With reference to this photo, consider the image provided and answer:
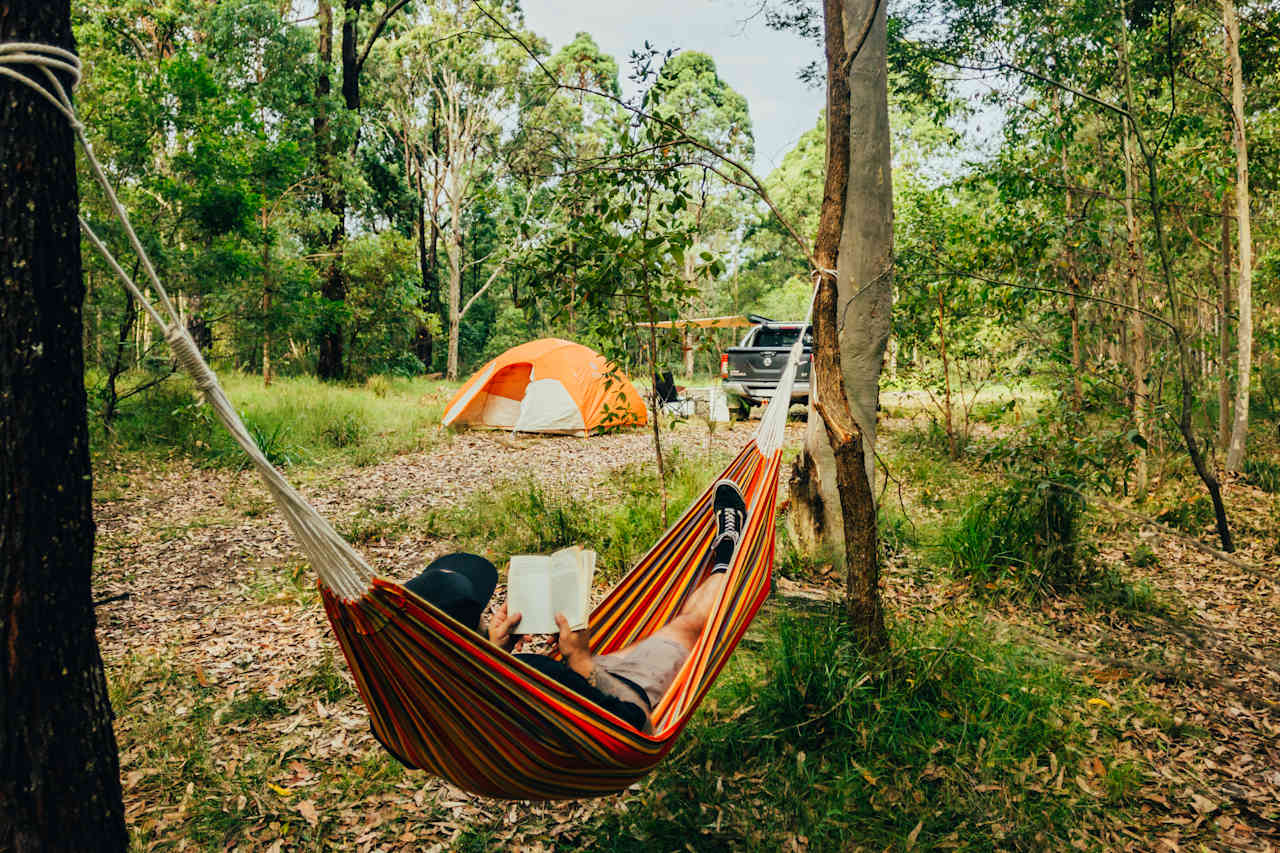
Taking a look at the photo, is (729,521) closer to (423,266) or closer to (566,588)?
(566,588)

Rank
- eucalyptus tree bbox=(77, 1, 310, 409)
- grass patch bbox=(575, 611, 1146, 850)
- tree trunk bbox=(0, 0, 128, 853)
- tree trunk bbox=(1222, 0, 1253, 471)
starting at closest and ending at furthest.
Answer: tree trunk bbox=(0, 0, 128, 853), grass patch bbox=(575, 611, 1146, 850), tree trunk bbox=(1222, 0, 1253, 471), eucalyptus tree bbox=(77, 1, 310, 409)

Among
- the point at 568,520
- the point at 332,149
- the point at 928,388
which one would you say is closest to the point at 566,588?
the point at 568,520

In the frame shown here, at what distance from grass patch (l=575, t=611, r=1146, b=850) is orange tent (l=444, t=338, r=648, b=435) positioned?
5.70m

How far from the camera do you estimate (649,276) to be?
358 centimetres

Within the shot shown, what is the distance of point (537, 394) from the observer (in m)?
7.99

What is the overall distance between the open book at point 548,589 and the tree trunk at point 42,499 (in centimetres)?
88

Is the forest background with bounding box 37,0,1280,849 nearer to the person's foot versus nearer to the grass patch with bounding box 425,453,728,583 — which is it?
the grass patch with bounding box 425,453,728,583

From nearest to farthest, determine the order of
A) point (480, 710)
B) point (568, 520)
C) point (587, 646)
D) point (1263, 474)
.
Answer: point (480, 710) → point (587, 646) → point (568, 520) → point (1263, 474)

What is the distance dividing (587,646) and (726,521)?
803mm

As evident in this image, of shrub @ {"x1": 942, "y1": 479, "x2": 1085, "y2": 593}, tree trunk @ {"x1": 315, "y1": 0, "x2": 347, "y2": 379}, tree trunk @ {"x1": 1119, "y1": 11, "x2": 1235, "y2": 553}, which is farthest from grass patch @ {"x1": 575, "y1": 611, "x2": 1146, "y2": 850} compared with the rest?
tree trunk @ {"x1": 315, "y1": 0, "x2": 347, "y2": 379}

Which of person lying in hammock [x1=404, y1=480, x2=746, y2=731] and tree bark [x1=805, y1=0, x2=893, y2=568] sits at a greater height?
tree bark [x1=805, y1=0, x2=893, y2=568]

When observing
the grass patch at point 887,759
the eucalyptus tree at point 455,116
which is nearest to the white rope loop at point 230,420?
the grass patch at point 887,759

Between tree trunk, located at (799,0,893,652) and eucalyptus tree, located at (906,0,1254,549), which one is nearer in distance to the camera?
tree trunk, located at (799,0,893,652)

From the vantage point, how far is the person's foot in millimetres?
2537
